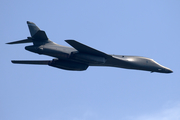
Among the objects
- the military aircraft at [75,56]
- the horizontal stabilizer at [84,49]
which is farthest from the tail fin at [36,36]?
the horizontal stabilizer at [84,49]

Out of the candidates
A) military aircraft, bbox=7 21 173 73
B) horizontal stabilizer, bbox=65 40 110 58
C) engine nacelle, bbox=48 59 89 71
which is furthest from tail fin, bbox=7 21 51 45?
horizontal stabilizer, bbox=65 40 110 58

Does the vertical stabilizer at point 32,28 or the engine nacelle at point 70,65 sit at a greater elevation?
the vertical stabilizer at point 32,28

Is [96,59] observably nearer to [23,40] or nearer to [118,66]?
[118,66]

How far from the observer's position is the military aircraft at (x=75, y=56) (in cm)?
2438

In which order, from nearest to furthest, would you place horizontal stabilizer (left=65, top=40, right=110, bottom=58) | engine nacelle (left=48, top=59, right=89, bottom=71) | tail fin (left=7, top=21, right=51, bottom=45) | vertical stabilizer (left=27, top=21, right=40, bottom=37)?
horizontal stabilizer (left=65, top=40, right=110, bottom=58) < tail fin (left=7, top=21, right=51, bottom=45) < vertical stabilizer (left=27, top=21, right=40, bottom=37) < engine nacelle (left=48, top=59, right=89, bottom=71)

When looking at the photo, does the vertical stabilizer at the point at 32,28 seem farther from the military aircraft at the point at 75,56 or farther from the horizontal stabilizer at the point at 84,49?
the horizontal stabilizer at the point at 84,49

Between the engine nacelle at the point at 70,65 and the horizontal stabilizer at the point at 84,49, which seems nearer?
the horizontal stabilizer at the point at 84,49

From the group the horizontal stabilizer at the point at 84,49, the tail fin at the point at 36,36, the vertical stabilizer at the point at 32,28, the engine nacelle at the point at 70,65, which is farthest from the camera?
the engine nacelle at the point at 70,65

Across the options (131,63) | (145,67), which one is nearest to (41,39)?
(131,63)

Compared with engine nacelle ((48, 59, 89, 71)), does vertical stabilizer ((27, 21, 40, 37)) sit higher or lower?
higher

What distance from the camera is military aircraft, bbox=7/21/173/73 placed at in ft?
80.0

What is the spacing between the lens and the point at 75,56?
24.4 metres

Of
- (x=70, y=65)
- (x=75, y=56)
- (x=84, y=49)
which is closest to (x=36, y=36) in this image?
(x=75, y=56)

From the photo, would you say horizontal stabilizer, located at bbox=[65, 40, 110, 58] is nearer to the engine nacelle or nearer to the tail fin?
the engine nacelle
